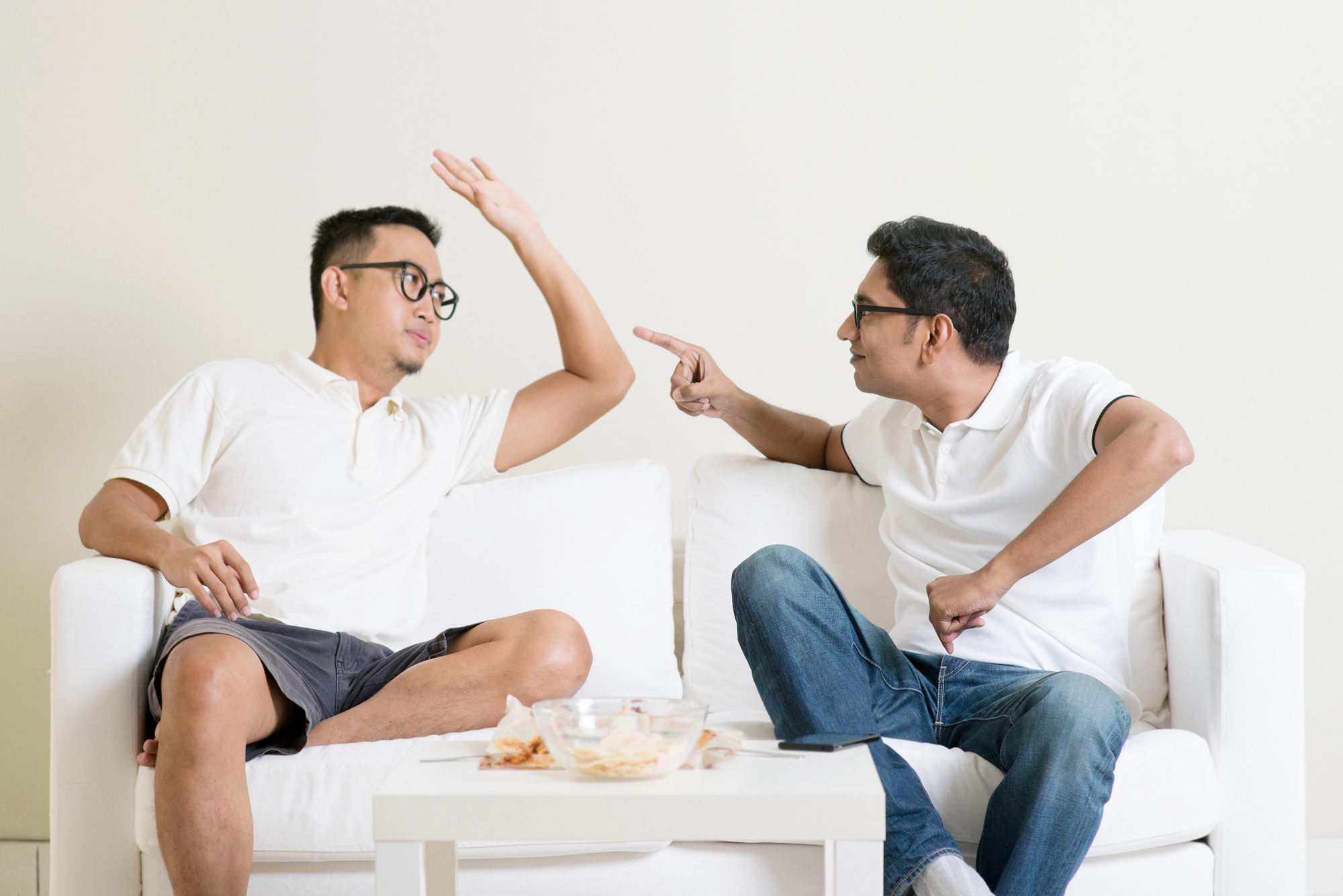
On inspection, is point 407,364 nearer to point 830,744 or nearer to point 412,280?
point 412,280

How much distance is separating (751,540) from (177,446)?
100 cm

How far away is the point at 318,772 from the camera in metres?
1.48

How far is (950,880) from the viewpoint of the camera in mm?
1308

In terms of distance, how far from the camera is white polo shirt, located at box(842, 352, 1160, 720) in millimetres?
1700

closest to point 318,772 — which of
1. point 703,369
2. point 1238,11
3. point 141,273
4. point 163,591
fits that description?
point 163,591

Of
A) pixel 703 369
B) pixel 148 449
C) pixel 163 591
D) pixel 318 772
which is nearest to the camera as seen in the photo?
pixel 318 772

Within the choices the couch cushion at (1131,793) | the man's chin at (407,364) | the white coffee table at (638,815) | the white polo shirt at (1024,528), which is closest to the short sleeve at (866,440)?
the white polo shirt at (1024,528)

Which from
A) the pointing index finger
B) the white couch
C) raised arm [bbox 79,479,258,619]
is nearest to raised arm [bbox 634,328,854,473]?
the pointing index finger

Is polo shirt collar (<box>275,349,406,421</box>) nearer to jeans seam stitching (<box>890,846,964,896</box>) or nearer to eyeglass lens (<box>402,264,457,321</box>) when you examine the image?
eyeglass lens (<box>402,264,457,321</box>)

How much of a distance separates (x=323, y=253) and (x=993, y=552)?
1.35 metres

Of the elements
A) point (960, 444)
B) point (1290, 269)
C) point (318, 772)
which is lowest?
point (318, 772)

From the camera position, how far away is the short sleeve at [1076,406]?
5.41ft

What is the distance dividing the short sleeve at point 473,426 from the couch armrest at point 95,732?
634 millimetres

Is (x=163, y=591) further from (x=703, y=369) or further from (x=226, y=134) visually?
(x=226, y=134)
